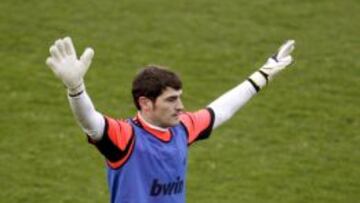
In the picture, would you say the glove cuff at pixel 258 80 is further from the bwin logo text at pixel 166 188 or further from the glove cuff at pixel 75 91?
the glove cuff at pixel 75 91

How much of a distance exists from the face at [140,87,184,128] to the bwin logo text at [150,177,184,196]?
0.45 meters

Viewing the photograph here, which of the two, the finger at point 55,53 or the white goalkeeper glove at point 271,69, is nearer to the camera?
the finger at point 55,53

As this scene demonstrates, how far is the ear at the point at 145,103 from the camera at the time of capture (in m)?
6.14

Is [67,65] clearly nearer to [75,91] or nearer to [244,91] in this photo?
[75,91]

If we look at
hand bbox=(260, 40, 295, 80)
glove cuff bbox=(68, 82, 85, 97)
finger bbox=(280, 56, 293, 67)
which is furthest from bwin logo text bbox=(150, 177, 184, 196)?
finger bbox=(280, 56, 293, 67)

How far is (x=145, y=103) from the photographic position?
20.2 ft

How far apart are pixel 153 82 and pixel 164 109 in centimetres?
23

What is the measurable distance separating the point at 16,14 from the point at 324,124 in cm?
804

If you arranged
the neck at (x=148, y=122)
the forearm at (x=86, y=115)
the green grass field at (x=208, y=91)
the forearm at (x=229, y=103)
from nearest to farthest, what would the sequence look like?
the forearm at (x=86, y=115) → the neck at (x=148, y=122) → the forearm at (x=229, y=103) → the green grass field at (x=208, y=91)

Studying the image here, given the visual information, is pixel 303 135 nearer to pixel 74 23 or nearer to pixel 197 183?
pixel 197 183

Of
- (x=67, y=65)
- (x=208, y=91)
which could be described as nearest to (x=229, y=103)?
(x=67, y=65)

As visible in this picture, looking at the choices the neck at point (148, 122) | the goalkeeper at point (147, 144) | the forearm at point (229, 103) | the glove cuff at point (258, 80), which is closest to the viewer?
the goalkeeper at point (147, 144)

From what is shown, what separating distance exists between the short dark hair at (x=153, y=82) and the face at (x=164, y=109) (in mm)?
35

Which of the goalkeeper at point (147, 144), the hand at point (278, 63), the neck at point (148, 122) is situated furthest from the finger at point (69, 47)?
the hand at point (278, 63)
